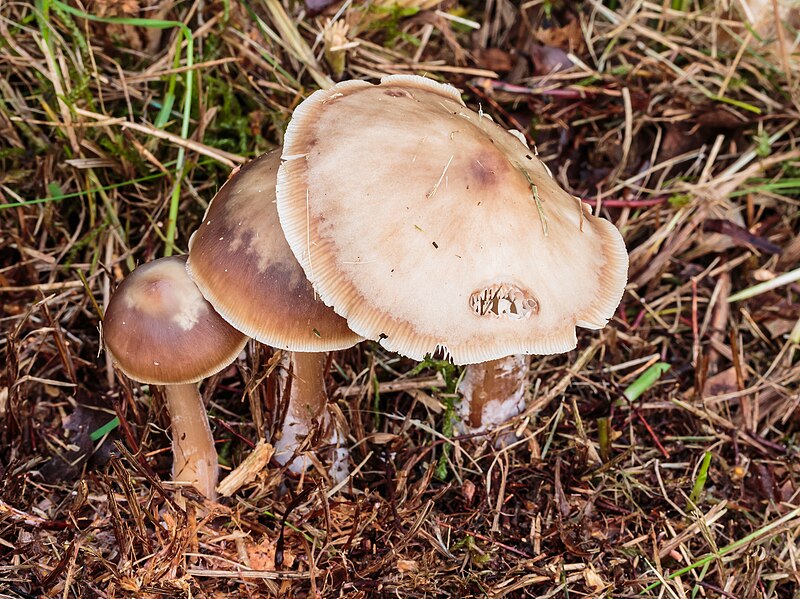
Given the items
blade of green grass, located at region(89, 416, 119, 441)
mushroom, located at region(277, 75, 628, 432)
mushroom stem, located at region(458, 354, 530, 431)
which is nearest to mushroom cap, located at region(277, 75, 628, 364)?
mushroom, located at region(277, 75, 628, 432)

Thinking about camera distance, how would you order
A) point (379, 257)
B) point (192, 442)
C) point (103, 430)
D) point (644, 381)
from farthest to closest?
point (644, 381), point (103, 430), point (192, 442), point (379, 257)

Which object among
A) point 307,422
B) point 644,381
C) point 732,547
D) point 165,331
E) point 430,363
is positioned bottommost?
point 732,547

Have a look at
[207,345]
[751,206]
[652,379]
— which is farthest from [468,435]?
[751,206]

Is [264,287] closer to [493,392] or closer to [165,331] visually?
[165,331]

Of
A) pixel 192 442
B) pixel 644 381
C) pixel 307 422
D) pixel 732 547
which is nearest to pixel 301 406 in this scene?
pixel 307 422

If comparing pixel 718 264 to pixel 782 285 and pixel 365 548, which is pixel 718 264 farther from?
pixel 365 548

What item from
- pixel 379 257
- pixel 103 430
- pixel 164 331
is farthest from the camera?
pixel 103 430
